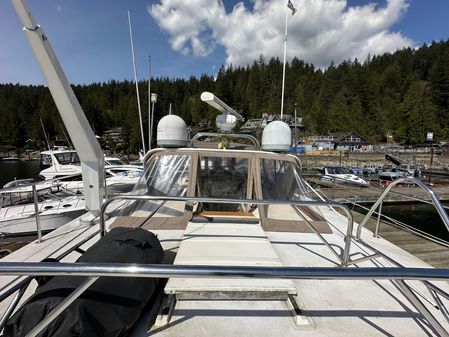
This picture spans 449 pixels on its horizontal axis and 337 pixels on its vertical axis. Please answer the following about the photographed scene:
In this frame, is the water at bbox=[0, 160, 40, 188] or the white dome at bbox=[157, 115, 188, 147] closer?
the white dome at bbox=[157, 115, 188, 147]

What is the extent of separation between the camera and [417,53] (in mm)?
109375

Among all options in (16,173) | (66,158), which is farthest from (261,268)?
(16,173)

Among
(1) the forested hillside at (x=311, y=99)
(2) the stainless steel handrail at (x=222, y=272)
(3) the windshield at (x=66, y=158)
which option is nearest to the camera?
(2) the stainless steel handrail at (x=222, y=272)

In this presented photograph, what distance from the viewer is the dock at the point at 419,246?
22.7 feet

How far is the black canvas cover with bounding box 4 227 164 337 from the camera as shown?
1521mm

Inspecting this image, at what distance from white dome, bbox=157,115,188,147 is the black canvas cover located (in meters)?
2.94

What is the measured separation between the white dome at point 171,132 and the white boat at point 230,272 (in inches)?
1.6

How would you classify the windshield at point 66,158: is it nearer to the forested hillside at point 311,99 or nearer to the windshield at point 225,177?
the windshield at point 225,177

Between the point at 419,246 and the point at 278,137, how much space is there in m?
6.47

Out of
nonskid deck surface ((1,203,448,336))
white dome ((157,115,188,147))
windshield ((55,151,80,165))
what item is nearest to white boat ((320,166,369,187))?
nonskid deck surface ((1,203,448,336))

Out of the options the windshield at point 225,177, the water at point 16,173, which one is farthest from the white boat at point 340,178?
the water at point 16,173

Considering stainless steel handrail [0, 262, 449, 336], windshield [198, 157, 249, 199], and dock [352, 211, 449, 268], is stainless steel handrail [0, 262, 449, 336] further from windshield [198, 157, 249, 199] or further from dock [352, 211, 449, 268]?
dock [352, 211, 449, 268]

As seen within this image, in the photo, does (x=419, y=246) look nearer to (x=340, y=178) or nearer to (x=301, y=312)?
(x=340, y=178)

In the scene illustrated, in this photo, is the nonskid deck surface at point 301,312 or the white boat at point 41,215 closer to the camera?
the nonskid deck surface at point 301,312
